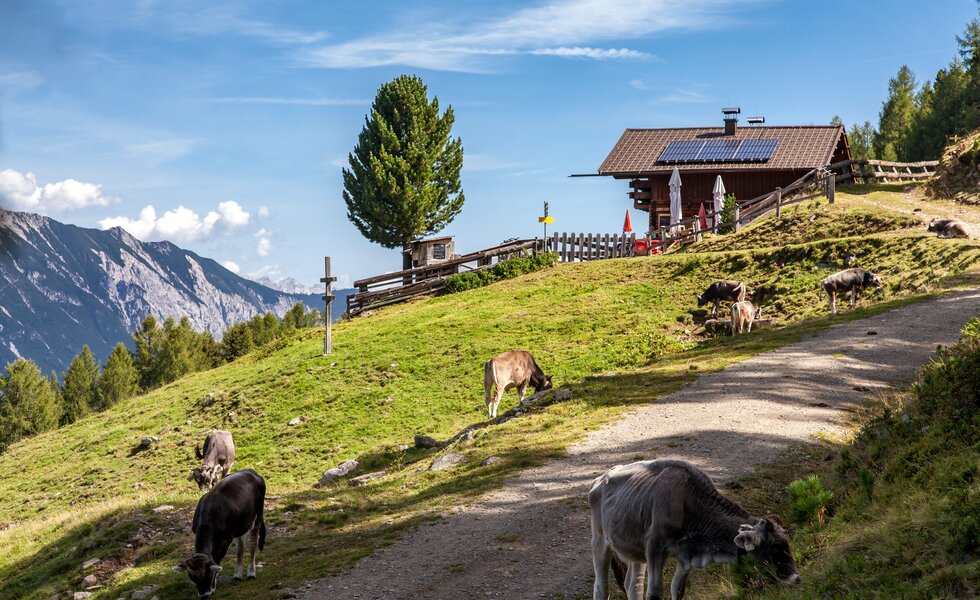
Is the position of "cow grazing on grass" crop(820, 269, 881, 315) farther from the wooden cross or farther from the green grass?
the wooden cross

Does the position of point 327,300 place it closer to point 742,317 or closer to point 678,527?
point 742,317

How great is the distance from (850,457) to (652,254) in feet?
127

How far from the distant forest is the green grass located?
2835 cm

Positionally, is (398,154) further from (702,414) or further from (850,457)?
(850,457)

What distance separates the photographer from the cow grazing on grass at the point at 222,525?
13.2 m

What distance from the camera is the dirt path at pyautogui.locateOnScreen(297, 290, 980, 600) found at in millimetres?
12109

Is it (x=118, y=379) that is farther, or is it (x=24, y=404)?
(x=118, y=379)

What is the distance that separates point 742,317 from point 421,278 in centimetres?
2719

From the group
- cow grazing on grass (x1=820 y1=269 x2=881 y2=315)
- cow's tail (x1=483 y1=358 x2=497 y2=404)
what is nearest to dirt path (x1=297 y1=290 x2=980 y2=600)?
cow grazing on grass (x1=820 y1=269 x2=881 y2=315)

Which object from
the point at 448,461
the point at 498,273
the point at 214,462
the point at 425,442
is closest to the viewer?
the point at 448,461

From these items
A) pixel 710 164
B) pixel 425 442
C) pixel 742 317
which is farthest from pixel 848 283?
pixel 710 164

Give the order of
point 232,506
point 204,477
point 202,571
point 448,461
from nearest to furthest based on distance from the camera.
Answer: point 202,571 < point 232,506 < point 448,461 < point 204,477

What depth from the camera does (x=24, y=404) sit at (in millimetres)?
93500

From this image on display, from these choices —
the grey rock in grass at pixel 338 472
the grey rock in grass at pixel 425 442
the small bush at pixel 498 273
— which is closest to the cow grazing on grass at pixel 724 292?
the grey rock in grass at pixel 425 442
